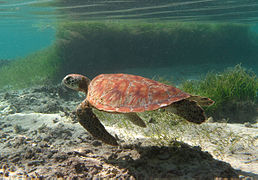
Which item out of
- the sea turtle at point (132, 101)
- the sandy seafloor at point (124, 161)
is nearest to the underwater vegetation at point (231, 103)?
Result: the sandy seafloor at point (124, 161)

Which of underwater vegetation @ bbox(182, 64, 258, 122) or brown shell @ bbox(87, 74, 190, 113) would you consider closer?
brown shell @ bbox(87, 74, 190, 113)

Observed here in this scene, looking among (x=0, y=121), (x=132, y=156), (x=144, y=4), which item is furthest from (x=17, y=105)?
(x=144, y=4)

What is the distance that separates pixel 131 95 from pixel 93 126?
855mm

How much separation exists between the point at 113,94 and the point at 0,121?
4.70m

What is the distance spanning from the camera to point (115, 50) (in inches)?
583

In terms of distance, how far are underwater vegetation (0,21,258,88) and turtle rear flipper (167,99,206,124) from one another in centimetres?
1128

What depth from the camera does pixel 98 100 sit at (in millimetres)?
3209

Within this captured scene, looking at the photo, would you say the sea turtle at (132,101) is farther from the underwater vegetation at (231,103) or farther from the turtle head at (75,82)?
the underwater vegetation at (231,103)

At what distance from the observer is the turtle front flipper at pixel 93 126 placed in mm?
2876

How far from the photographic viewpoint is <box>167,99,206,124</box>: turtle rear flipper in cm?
251

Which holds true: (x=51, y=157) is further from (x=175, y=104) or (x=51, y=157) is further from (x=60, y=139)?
(x=175, y=104)

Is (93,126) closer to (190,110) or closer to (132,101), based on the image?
(132,101)

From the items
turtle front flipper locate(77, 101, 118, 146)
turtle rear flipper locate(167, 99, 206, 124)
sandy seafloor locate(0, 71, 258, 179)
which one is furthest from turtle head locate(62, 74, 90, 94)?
turtle rear flipper locate(167, 99, 206, 124)

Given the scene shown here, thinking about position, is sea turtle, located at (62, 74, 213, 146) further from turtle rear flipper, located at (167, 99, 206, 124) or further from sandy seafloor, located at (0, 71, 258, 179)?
sandy seafloor, located at (0, 71, 258, 179)
